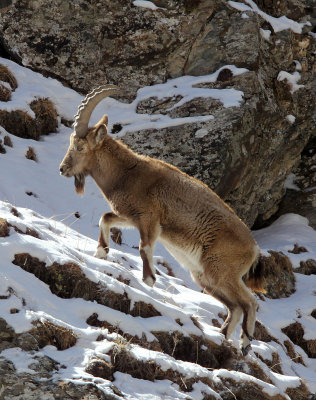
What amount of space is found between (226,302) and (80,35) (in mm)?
7822

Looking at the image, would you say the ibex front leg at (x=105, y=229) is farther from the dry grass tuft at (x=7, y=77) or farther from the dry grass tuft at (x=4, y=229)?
the dry grass tuft at (x=7, y=77)

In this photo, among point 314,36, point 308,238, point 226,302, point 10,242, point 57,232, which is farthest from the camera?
point 314,36

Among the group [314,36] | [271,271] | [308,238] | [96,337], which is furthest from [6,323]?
[314,36]

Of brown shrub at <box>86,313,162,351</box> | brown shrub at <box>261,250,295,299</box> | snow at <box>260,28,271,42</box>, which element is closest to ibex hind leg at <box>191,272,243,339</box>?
brown shrub at <box>86,313,162,351</box>

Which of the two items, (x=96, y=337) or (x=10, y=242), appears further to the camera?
(x=10, y=242)

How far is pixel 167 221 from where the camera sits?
773cm

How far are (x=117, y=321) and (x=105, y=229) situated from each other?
1990 millimetres

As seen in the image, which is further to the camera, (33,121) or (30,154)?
(33,121)

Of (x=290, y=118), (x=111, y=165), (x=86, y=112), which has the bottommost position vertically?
(x=111, y=165)

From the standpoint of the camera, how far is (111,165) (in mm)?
8078

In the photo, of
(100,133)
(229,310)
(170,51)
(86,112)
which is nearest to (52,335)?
(229,310)

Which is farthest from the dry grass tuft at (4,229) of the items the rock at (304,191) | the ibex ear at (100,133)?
the rock at (304,191)

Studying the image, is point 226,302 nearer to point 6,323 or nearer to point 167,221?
point 167,221

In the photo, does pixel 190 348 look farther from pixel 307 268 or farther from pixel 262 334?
pixel 307 268
